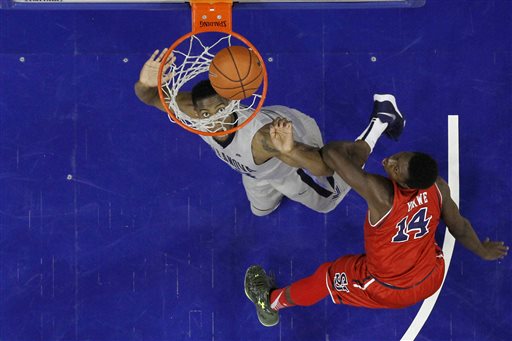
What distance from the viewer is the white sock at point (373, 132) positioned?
5.07 metres

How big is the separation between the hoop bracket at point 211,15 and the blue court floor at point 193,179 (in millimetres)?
1627

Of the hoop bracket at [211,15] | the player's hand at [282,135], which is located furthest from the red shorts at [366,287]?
the hoop bracket at [211,15]

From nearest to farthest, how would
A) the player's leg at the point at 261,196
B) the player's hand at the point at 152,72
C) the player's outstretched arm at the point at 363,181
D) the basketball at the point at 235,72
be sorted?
the basketball at the point at 235,72
the player's outstretched arm at the point at 363,181
the player's hand at the point at 152,72
the player's leg at the point at 261,196

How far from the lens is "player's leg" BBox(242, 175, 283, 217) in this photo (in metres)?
4.70

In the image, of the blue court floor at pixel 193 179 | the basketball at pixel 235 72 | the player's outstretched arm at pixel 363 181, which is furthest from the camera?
the blue court floor at pixel 193 179

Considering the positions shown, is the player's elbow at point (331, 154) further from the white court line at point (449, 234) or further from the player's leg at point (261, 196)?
the white court line at point (449, 234)

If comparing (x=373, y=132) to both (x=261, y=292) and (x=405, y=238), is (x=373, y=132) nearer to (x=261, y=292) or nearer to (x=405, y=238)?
(x=405, y=238)

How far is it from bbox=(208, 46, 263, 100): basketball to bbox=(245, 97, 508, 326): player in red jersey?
31.2 inches

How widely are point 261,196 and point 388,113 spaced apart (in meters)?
1.47

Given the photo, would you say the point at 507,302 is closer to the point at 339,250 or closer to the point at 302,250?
the point at 339,250

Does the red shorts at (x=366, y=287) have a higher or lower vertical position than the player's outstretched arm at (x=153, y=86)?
lower

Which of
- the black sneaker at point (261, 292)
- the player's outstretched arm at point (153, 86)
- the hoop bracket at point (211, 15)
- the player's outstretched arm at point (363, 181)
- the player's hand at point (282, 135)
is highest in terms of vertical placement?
the hoop bracket at point (211, 15)

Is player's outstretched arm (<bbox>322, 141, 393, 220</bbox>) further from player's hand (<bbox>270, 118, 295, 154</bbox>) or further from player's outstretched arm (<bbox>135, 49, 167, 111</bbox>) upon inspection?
player's outstretched arm (<bbox>135, 49, 167, 111</bbox>)

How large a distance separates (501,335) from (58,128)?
190 inches
